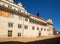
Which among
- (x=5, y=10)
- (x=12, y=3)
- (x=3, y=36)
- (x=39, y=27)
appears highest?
(x=12, y=3)

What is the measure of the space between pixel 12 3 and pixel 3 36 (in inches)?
838

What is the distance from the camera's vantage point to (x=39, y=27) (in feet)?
164

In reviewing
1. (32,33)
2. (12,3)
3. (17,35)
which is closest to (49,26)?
(32,33)

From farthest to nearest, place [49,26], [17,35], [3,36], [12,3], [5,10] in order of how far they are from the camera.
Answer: [49,26], [12,3], [17,35], [5,10], [3,36]

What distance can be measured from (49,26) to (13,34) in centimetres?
2919

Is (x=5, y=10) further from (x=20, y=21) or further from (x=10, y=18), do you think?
(x=20, y=21)

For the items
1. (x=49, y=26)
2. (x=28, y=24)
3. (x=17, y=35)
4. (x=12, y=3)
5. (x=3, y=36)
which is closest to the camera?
(x=3, y=36)

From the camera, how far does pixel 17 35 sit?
37.0 metres

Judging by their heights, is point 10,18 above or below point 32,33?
above

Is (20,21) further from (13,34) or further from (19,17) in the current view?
(13,34)

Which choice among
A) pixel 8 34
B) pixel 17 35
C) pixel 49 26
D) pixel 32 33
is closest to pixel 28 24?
pixel 32 33

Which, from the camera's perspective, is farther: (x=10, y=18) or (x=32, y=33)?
(x=32, y=33)

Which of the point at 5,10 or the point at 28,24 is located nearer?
the point at 5,10

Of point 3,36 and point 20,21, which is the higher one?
point 20,21
